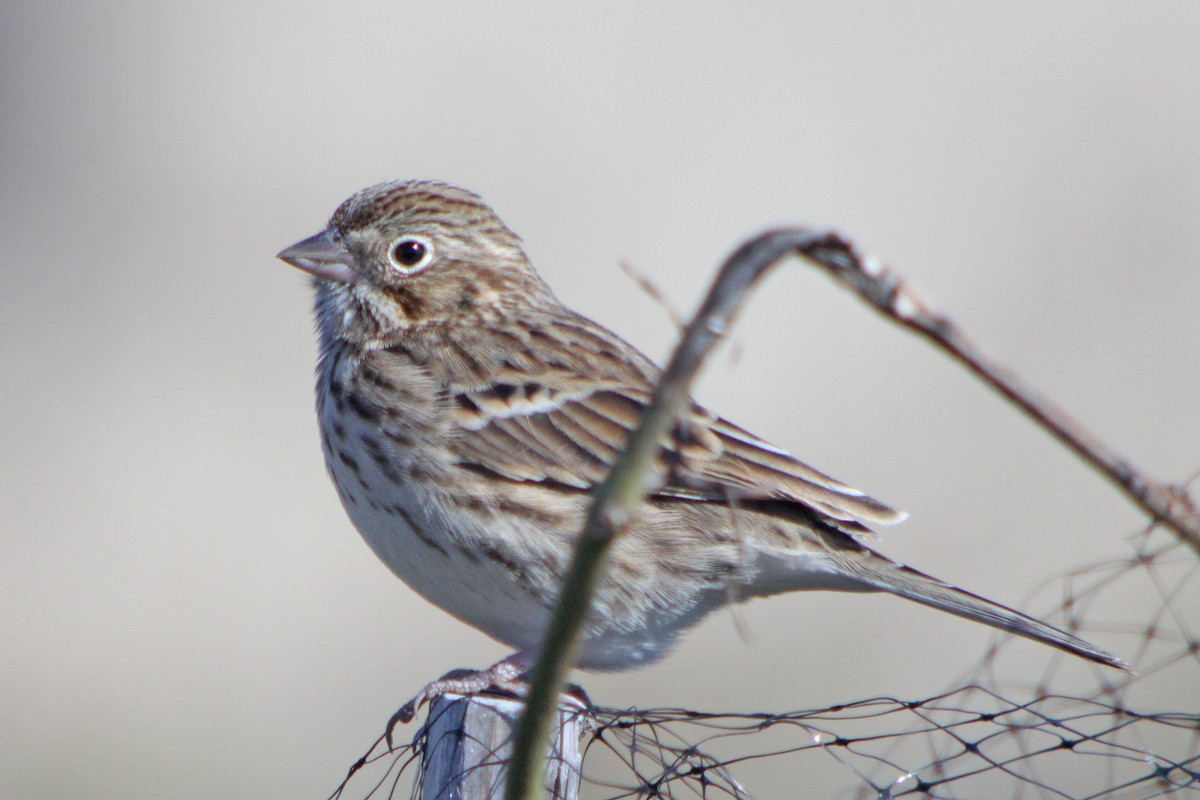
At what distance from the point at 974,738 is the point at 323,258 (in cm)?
Answer: 359

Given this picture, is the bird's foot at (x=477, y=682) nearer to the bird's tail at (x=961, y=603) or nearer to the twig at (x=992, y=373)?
the bird's tail at (x=961, y=603)

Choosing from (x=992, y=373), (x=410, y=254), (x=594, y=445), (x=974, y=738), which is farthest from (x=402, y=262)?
(x=992, y=373)

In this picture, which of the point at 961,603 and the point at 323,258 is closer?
the point at 961,603

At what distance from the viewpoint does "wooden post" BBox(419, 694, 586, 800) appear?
315cm

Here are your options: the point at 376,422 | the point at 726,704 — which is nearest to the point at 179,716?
the point at 726,704

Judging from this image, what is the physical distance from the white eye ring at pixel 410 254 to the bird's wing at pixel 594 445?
66 centimetres

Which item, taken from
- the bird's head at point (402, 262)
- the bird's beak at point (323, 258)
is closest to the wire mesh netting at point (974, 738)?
the bird's head at point (402, 262)

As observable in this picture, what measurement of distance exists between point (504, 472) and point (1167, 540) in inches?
90.3

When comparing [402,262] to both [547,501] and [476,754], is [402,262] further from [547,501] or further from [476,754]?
[476,754]

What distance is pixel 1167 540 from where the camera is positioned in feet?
9.66

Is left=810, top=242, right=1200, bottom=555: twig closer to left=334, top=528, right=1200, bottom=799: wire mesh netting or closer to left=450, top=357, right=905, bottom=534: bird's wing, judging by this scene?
left=334, top=528, right=1200, bottom=799: wire mesh netting

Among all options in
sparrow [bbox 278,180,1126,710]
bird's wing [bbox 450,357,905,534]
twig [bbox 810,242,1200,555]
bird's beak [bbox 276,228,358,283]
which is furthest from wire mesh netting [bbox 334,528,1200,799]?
bird's beak [bbox 276,228,358,283]

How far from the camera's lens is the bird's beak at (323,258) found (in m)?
5.37

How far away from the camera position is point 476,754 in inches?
125
